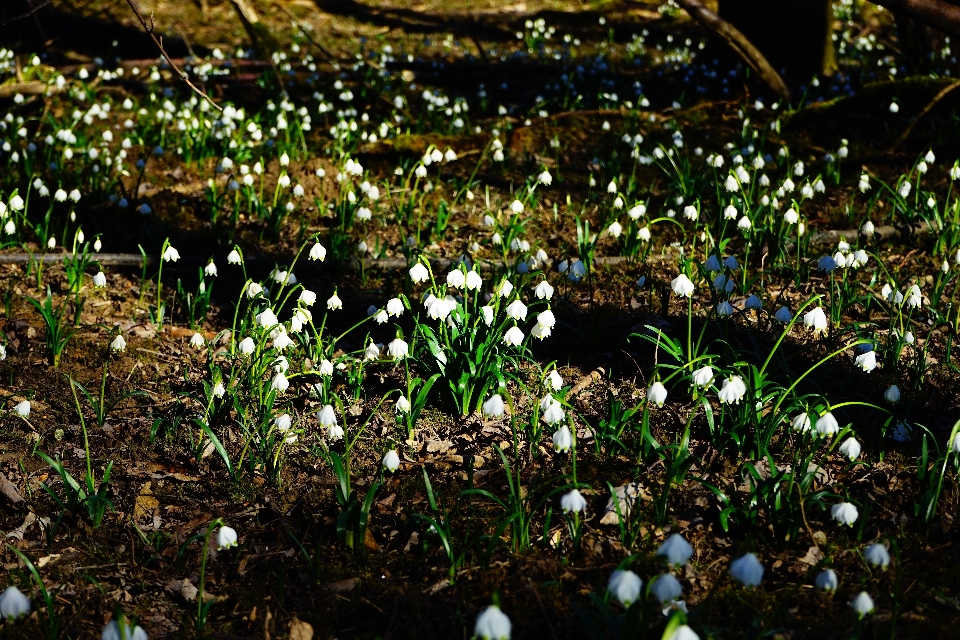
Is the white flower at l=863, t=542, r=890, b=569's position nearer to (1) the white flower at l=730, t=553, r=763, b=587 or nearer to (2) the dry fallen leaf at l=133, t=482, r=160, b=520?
(1) the white flower at l=730, t=553, r=763, b=587

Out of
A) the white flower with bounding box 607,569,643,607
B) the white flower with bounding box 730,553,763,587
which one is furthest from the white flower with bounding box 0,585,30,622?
the white flower with bounding box 730,553,763,587

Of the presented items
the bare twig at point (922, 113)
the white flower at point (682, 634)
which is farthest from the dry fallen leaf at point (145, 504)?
the bare twig at point (922, 113)

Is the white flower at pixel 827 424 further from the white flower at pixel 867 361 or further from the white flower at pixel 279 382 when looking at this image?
the white flower at pixel 279 382

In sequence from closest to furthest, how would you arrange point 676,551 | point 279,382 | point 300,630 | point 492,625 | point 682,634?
point 682,634 < point 492,625 < point 676,551 < point 300,630 < point 279,382

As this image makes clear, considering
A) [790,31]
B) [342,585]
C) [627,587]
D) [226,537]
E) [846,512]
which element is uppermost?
[790,31]

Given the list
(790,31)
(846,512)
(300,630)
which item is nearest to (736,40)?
(790,31)

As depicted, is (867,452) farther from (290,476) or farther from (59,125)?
(59,125)

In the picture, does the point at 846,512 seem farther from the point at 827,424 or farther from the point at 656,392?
the point at 656,392

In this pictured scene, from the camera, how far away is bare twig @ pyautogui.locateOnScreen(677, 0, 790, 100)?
6043 mm

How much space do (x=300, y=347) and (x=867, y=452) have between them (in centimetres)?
222

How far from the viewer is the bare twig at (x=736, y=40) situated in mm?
6043

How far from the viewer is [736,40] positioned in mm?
6547

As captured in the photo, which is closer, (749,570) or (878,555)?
(749,570)

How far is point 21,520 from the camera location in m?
2.72
